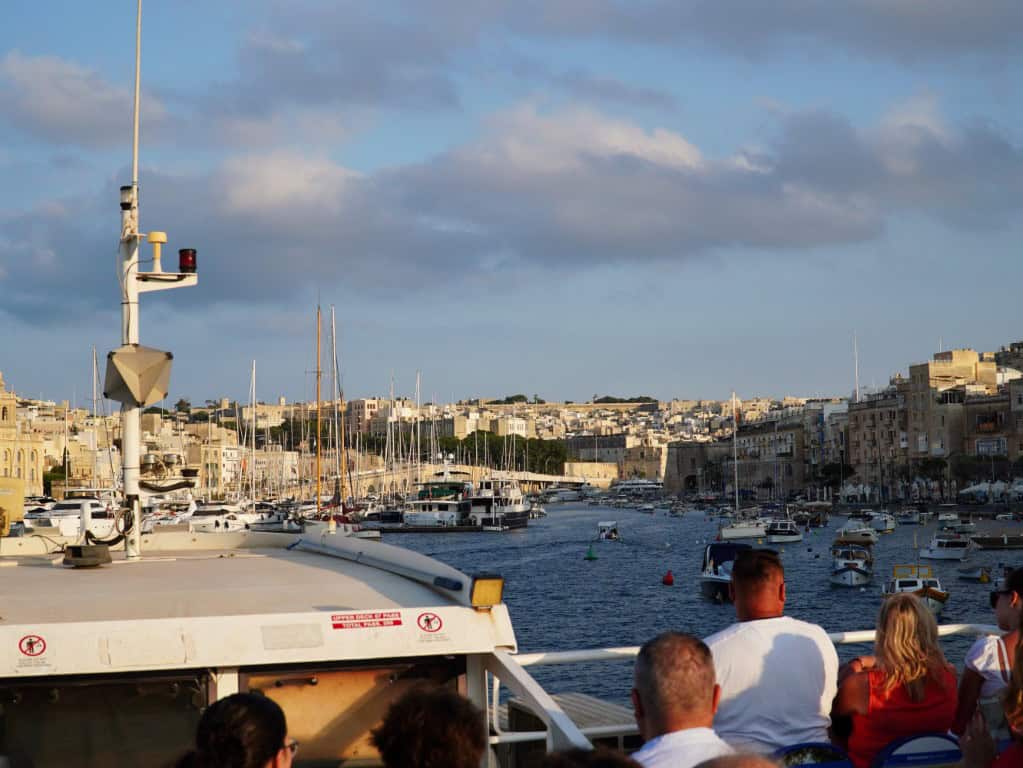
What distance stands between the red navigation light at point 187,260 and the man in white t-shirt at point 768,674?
2.85 m

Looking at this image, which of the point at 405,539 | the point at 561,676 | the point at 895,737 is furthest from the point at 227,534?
the point at 405,539

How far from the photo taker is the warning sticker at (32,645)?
12.0 feet

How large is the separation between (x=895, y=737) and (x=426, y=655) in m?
1.44

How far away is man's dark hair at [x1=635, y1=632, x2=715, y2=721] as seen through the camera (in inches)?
114

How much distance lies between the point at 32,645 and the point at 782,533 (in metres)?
65.1

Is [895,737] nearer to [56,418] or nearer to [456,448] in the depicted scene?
[56,418]

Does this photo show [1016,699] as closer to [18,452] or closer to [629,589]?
[629,589]

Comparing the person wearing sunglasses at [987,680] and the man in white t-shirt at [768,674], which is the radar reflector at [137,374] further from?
the person wearing sunglasses at [987,680]

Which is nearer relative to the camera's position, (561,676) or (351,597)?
(351,597)

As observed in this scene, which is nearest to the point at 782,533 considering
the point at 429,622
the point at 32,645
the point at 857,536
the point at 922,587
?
the point at 857,536

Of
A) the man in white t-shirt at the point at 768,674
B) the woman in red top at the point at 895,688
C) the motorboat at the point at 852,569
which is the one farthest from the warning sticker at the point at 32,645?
the motorboat at the point at 852,569

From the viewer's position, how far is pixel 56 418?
135000mm

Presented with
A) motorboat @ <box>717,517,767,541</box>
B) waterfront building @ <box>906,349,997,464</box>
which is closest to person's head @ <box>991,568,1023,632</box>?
motorboat @ <box>717,517,767,541</box>

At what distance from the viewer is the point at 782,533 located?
2625 inches
